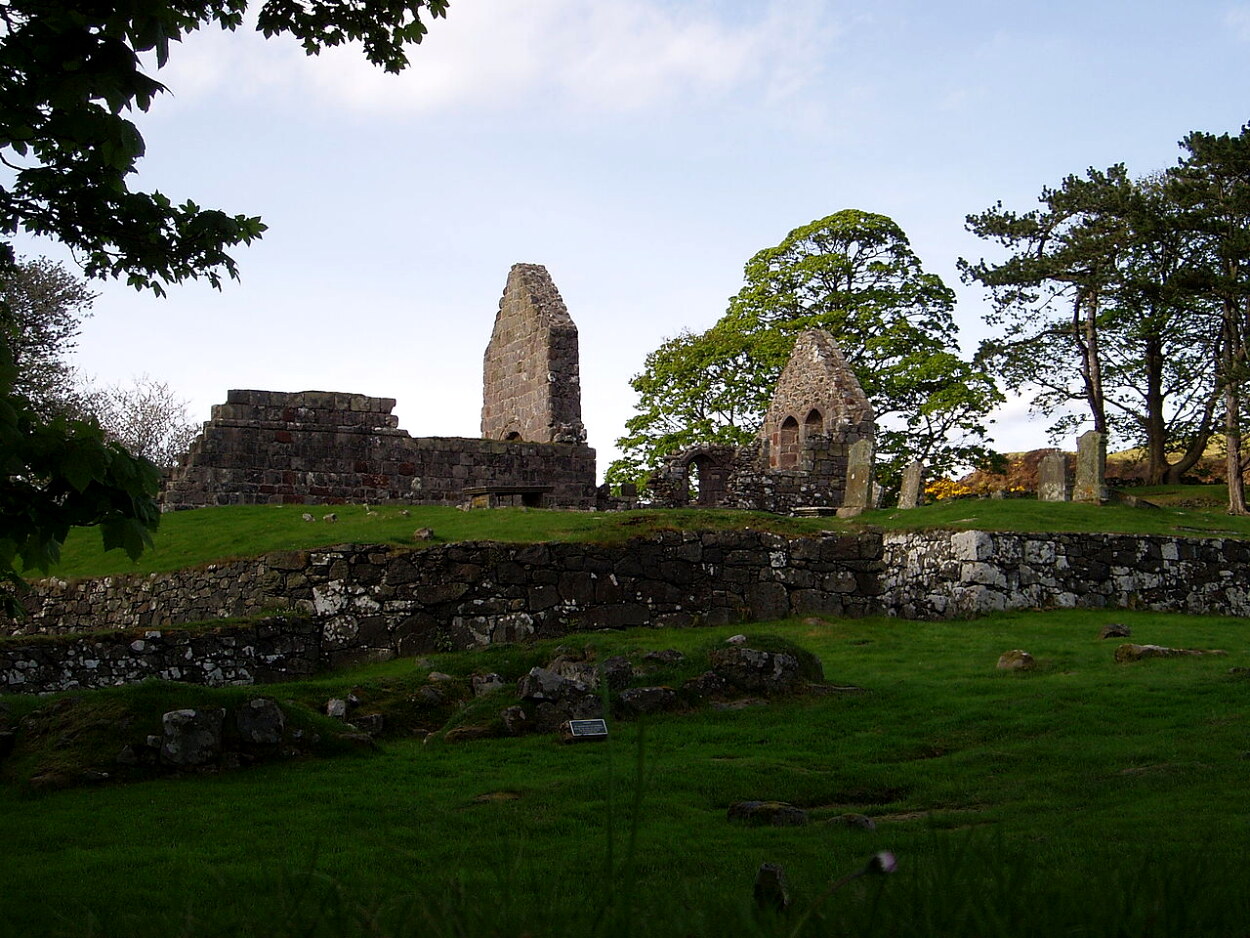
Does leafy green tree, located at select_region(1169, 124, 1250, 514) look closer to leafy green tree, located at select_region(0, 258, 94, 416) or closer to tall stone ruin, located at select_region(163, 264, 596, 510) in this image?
tall stone ruin, located at select_region(163, 264, 596, 510)

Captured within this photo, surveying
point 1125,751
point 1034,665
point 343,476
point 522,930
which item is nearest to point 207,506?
point 343,476

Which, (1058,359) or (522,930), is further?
(1058,359)

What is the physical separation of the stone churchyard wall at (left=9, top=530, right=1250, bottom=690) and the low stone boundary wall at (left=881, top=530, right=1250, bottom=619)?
2 centimetres

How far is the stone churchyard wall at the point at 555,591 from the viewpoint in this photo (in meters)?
16.0

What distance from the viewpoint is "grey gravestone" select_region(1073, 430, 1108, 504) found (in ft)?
80.7

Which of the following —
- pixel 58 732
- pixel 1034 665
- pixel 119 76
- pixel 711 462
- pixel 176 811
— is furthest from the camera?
pixel 711 462

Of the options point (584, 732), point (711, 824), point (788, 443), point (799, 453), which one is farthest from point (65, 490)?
point (788, 443)

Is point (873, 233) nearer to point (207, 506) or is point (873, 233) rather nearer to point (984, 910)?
point (207, 506)

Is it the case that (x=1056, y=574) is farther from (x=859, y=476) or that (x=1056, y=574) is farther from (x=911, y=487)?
(x=859, y=476)

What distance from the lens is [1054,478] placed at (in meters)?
25.6

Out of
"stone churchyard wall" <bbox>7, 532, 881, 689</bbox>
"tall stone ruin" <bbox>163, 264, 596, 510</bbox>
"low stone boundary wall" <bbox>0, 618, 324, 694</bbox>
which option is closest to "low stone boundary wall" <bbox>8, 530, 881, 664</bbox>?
"stone churchyard wall" <bbox>7, 532, 881, 689</bbox>

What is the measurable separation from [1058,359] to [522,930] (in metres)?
45.3

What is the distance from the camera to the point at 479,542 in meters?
18.1

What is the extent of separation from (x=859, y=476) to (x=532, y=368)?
8.07 meters
